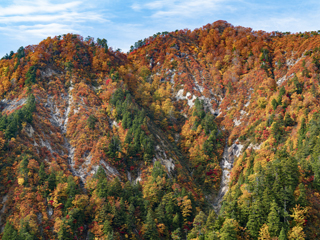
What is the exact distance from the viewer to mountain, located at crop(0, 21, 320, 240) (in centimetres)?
7938

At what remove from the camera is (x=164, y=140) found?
137m

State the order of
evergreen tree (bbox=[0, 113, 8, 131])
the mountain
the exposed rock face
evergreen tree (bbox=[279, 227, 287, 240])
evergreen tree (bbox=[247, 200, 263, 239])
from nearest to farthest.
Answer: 1. evergreen tree (bbox=[279, 227, 287, 240])
2. evergreen tree (bbox=[247, 200, 263, 239])
3. the mountain
4. evergreen tree (bbox=[0, 113, 8, 131])
5. the exposed rock face

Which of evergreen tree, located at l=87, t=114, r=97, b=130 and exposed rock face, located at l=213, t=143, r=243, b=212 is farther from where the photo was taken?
evergreen tree, located at l=87, t=114, r=97, b=130

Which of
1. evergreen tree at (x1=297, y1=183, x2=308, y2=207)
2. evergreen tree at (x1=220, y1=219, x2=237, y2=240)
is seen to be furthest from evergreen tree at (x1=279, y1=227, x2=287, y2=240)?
evergreen tree at (x1=297, y1=183, x2=308, y2=207)

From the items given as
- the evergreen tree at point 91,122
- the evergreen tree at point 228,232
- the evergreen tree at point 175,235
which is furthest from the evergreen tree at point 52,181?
the evergreen tree at point 228,232

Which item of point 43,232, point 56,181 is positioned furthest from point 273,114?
point 43,232

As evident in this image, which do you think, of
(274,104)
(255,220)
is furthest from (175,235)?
(274,104)

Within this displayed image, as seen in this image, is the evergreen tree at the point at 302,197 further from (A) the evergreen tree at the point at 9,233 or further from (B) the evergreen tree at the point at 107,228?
(A) the evergreen tree at the point at 9,233

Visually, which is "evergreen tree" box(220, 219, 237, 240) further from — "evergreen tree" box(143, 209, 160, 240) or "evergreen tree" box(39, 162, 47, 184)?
"evergreen tree" box(39, 162, 47, 184)

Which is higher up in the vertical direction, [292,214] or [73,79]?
[73,79]

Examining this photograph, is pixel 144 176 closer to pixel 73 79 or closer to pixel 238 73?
pixel 73 79

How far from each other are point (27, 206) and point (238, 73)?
439 ft

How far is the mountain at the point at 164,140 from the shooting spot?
79375mm

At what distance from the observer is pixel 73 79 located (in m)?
152
